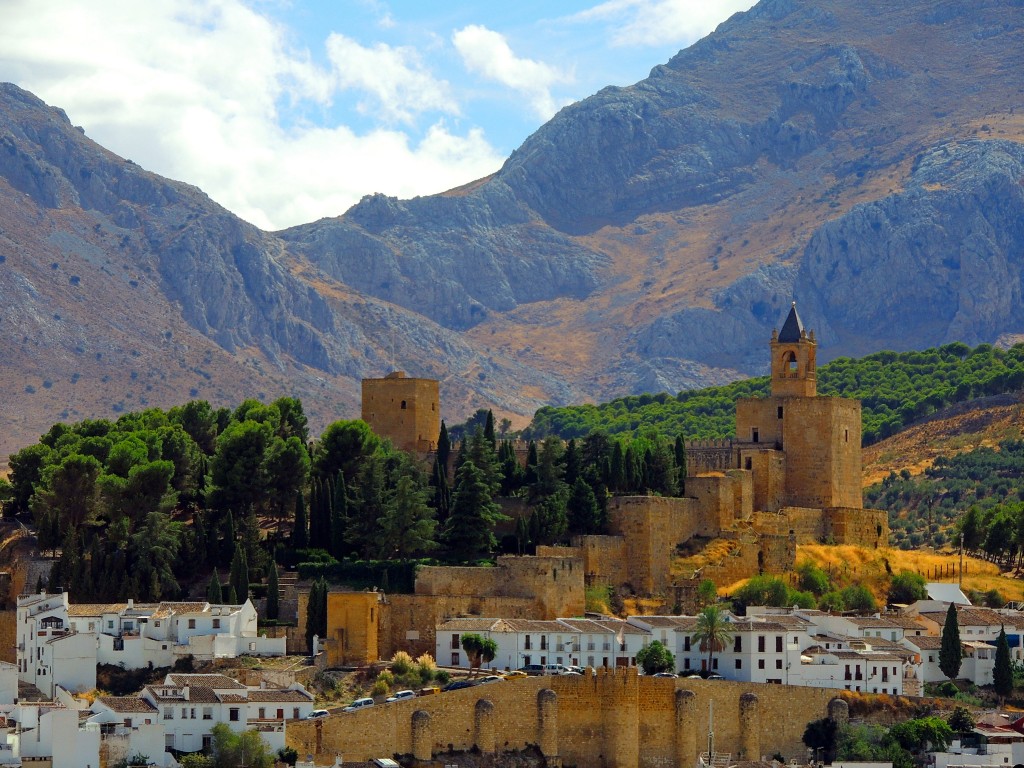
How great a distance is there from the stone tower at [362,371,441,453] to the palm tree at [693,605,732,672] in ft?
70.6

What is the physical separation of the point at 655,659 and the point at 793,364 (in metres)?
22.9

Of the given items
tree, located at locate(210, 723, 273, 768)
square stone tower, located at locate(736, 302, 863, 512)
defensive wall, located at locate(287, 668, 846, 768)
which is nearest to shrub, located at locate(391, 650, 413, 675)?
defensive wall, located at locate(287, 668, 846, 768)

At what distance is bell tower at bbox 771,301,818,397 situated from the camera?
90.9 m

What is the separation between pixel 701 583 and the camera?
261 feet

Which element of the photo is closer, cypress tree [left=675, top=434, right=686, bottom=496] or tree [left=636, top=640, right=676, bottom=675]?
tree [left=636, top=640, right=676, bottom=675]

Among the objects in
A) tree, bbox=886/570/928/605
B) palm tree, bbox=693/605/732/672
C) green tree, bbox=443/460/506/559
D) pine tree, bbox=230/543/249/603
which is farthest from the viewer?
tree, bbox=886/570/928/605

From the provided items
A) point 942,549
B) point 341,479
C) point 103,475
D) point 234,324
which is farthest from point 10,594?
point 234,324

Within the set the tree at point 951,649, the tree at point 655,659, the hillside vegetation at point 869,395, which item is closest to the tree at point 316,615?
the tree at point 655,659

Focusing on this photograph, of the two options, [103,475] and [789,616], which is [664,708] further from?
[103,475]

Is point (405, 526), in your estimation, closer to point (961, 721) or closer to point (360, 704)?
point (360, 704)

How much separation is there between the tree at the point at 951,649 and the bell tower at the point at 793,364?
→ 17.5 meters

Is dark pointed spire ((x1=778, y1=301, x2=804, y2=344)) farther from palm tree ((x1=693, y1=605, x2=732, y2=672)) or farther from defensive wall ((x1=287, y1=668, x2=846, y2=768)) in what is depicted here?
defensive wall ((x1=287, y1=668, x2=846, y2=768))

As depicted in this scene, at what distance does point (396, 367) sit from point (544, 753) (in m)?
129

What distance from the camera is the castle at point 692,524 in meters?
74.6
